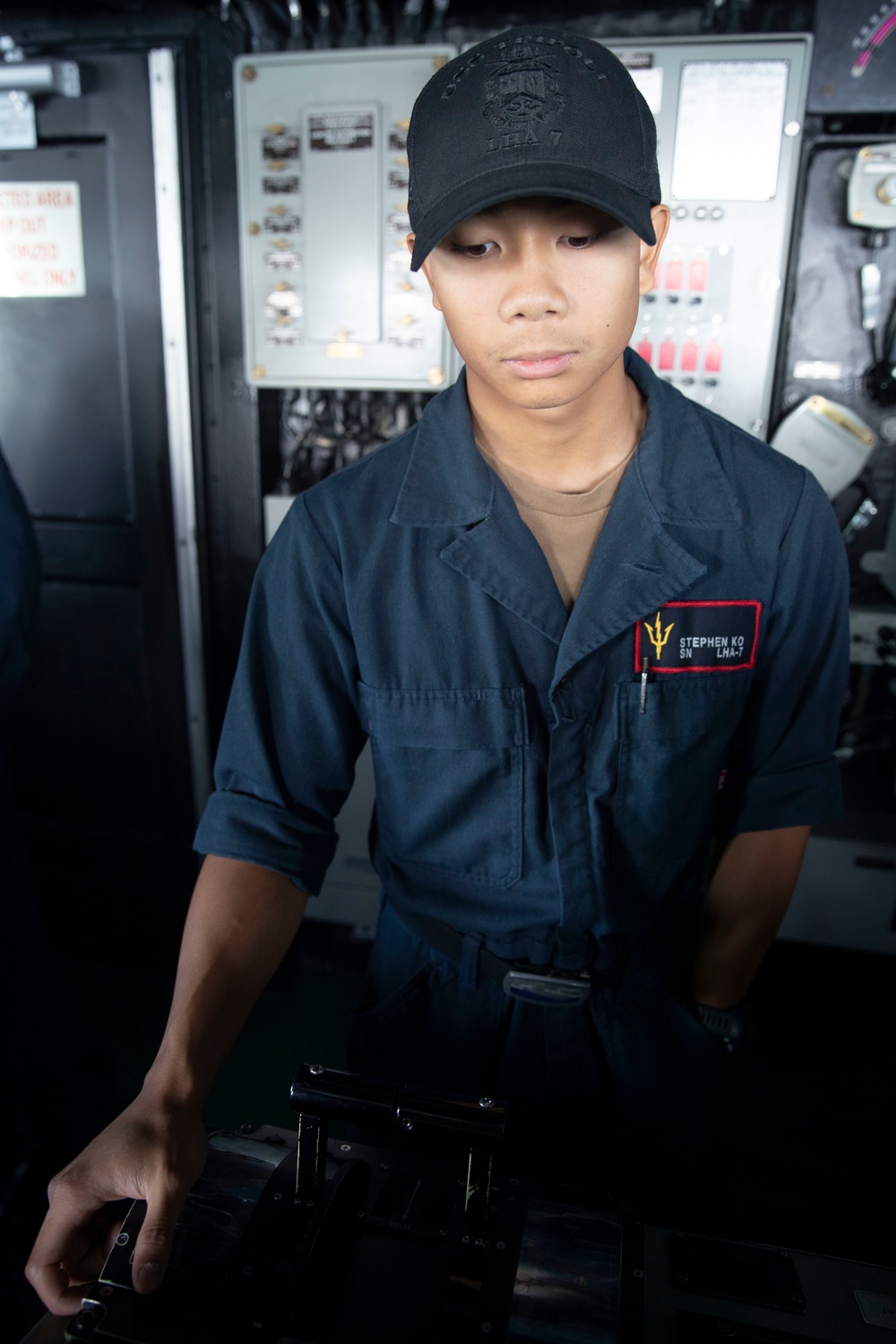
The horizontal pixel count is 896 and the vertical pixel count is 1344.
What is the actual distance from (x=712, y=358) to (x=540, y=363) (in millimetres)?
1439

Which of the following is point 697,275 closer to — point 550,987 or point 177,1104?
point 550,987

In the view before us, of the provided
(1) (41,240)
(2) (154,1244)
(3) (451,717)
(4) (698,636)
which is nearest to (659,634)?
(4) (698,636)

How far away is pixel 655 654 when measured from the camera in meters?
1.12

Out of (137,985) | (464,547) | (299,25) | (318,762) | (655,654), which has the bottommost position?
(137,985)

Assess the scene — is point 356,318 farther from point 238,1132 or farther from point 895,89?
point 238,1132

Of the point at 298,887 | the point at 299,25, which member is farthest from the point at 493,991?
the point at 299,25

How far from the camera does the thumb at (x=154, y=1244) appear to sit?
647 millimetres

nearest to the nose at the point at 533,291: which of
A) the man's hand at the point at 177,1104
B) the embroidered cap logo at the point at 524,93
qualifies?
the embroidered cap logo at the point at 524,93

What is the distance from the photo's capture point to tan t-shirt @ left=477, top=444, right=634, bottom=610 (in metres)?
1.15

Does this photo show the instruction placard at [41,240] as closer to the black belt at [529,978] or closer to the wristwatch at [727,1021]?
the black belt at [529,978]

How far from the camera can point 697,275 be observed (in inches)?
84.5

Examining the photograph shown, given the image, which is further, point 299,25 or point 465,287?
point 299,25

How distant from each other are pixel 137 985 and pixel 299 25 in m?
2.63

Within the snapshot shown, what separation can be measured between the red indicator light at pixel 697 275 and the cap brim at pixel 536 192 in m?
1.39
